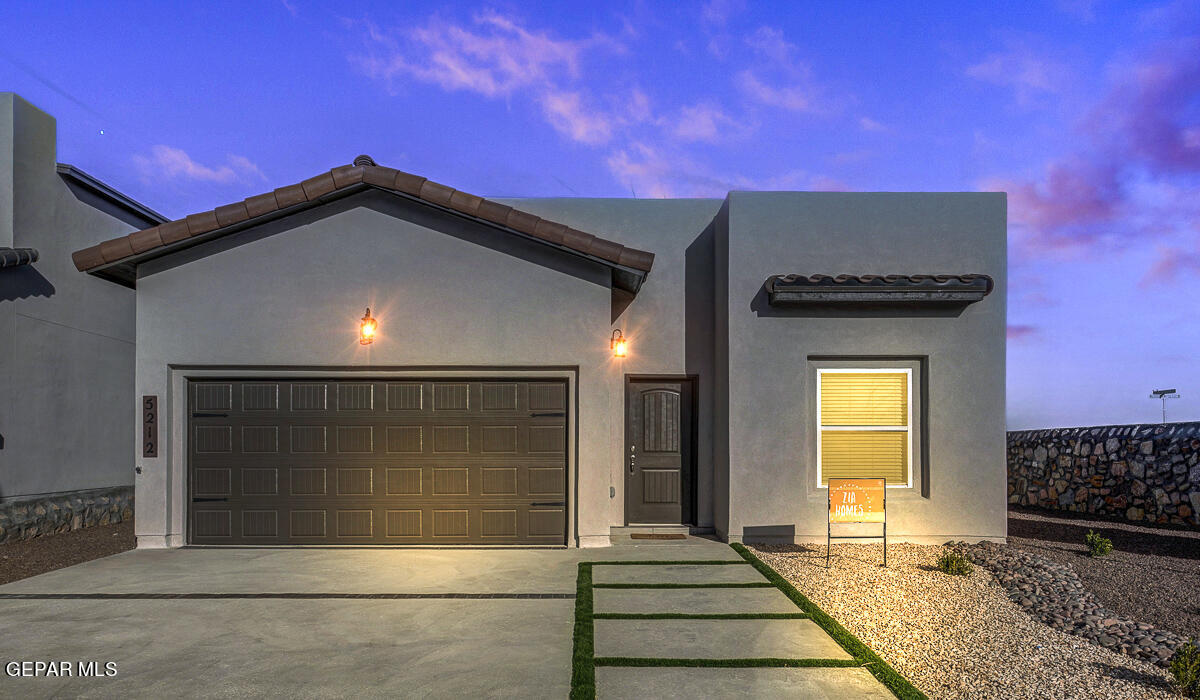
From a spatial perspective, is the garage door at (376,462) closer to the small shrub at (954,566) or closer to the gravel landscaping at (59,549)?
the gravel landscaping at (59,549)

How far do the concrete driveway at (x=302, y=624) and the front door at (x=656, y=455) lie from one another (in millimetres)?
1527

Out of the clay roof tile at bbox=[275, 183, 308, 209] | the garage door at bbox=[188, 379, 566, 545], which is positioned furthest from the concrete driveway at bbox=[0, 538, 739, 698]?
the clay roof tile at bbox=[275, 183, 308, 209]

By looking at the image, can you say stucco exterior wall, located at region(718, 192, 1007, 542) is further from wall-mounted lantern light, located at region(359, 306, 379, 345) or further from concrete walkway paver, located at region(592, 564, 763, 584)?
wall-mounted lantern light, located at region(359, 306, 379, 345)

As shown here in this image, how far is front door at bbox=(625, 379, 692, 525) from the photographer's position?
9719 mm

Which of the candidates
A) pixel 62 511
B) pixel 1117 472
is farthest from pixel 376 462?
pixel 1117 472

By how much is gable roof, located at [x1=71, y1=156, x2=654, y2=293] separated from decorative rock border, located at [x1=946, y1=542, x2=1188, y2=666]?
16.8 feet

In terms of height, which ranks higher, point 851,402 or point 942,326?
point 942,326

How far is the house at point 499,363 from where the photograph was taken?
847cm

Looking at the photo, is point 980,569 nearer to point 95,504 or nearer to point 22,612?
point 22,612

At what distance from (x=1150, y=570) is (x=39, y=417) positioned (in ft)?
47.9

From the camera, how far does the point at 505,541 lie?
339 inches

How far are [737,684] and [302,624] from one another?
11.2 ft

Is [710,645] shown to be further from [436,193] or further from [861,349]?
[436,193]

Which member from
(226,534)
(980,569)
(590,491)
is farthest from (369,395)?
(980,569)
